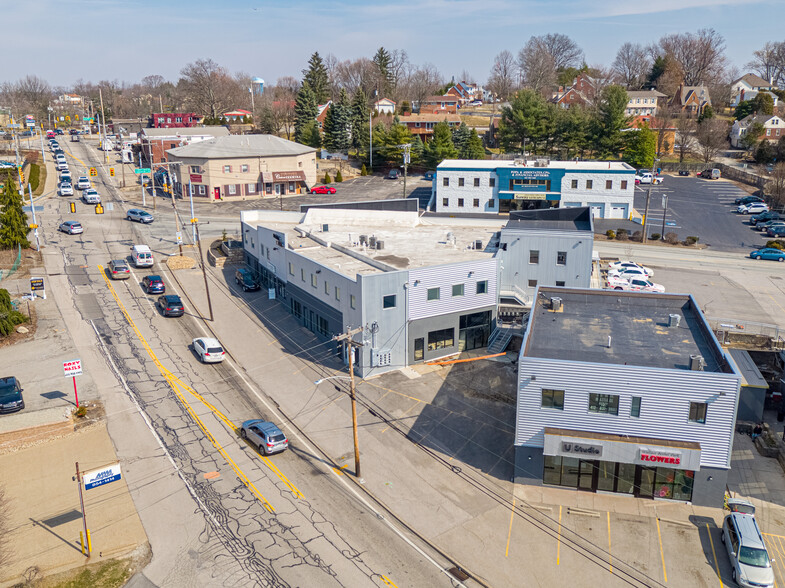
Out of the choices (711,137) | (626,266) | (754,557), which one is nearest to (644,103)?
(711,137)

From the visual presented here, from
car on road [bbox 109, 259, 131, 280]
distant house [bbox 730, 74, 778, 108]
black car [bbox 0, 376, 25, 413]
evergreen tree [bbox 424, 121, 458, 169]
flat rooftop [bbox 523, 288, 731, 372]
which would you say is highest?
distant house [bbox 730, 74, 778, 108]

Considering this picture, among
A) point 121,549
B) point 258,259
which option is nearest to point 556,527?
point 121,549

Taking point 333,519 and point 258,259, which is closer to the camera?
point 333,519

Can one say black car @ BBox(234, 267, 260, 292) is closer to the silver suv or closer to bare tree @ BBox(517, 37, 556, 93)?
the silver suv

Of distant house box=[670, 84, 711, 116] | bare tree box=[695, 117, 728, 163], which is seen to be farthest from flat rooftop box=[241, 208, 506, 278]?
distant house box=[670, 84, 711, 116]

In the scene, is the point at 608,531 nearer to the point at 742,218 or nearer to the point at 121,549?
the point at 121,549

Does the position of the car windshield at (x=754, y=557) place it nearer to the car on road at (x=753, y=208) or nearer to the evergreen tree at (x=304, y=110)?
the car on road at (x=753, y=208)

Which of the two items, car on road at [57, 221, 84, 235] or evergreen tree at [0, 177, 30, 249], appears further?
car on road at [57, 221, 84, 235]

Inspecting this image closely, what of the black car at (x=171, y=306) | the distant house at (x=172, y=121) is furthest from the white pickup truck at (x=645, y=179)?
the distant house at (x=172, y=121)
